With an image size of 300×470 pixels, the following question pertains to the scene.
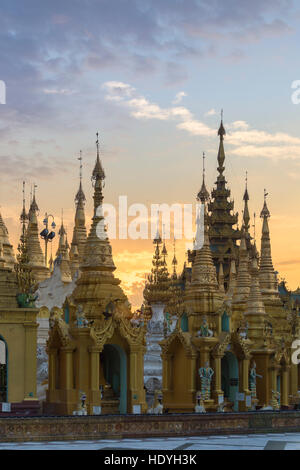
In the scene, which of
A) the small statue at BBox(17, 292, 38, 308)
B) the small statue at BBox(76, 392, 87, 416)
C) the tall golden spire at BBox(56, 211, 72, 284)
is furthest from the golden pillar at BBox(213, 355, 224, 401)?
the tall golden spire at BBox(56, 211, 72, 284)

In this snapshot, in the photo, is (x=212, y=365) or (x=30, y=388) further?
(x=212, y=365)

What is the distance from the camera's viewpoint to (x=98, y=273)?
37.9 meters

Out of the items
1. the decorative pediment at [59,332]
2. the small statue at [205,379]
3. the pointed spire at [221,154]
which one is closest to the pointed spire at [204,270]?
the small statue at [205,379]

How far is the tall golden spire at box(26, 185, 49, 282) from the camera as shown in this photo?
5900 centimetres

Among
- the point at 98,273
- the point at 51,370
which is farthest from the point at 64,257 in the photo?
the point at 51,370

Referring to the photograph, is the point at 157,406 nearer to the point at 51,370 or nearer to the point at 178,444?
the point at 51,370

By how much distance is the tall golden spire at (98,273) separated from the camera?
122ft

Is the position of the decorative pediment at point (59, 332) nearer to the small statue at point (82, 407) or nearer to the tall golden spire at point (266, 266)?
the small statue at point (82, 407)

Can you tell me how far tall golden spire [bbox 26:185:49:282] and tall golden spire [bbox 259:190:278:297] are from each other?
1386 centimetres

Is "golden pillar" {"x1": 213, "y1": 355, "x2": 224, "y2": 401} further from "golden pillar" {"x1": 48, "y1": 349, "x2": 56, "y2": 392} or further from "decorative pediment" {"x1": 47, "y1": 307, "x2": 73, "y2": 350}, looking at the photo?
"golden pillar" {"x1": 48, "y1": 349, "x2": 56, "y2": 392}

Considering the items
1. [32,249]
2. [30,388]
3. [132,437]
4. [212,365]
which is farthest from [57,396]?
[32,249]

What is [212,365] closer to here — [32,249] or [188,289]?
[188,289]
